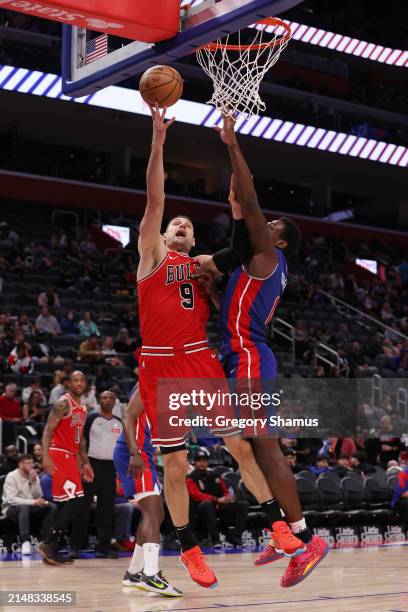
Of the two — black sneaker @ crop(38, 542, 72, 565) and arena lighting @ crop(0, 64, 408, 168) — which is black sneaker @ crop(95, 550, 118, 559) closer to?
black sneaker @ crop(38, 542, 72, 565)

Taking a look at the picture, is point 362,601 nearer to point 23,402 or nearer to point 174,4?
point 174,4

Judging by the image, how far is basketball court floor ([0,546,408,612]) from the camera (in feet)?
20.8

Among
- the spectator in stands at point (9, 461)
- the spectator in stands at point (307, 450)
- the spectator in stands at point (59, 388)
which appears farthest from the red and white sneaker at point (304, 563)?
the spectator in stands at point (307, 450)

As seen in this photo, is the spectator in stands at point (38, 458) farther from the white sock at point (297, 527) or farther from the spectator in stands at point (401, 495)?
the white sock at point (297, 527)

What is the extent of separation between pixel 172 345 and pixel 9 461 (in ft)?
17.3

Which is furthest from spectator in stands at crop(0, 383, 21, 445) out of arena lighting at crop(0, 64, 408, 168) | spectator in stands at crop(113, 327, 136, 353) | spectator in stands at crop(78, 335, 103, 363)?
arena lighting at crop(0, 64, 408, 168)

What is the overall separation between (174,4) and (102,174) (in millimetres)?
19059

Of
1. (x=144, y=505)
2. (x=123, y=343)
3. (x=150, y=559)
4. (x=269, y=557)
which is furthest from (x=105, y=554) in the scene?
(x=123, y=343)

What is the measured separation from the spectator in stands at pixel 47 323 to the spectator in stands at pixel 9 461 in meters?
5.12

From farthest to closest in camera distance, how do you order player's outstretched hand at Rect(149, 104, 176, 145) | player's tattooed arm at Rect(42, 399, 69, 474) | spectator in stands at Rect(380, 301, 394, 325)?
spectator in stands at Rect(380, 301, 394, 325) < player's tattooed arm at Rect(42, 399, 69, 474) < player's outstretched hand at Rect(149, 104, 176, 145)

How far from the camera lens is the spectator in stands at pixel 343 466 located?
13719mm

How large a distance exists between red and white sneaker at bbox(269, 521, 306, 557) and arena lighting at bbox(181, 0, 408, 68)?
75.6 ft

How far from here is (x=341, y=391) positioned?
15141 mm

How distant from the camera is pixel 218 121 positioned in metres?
24.7
